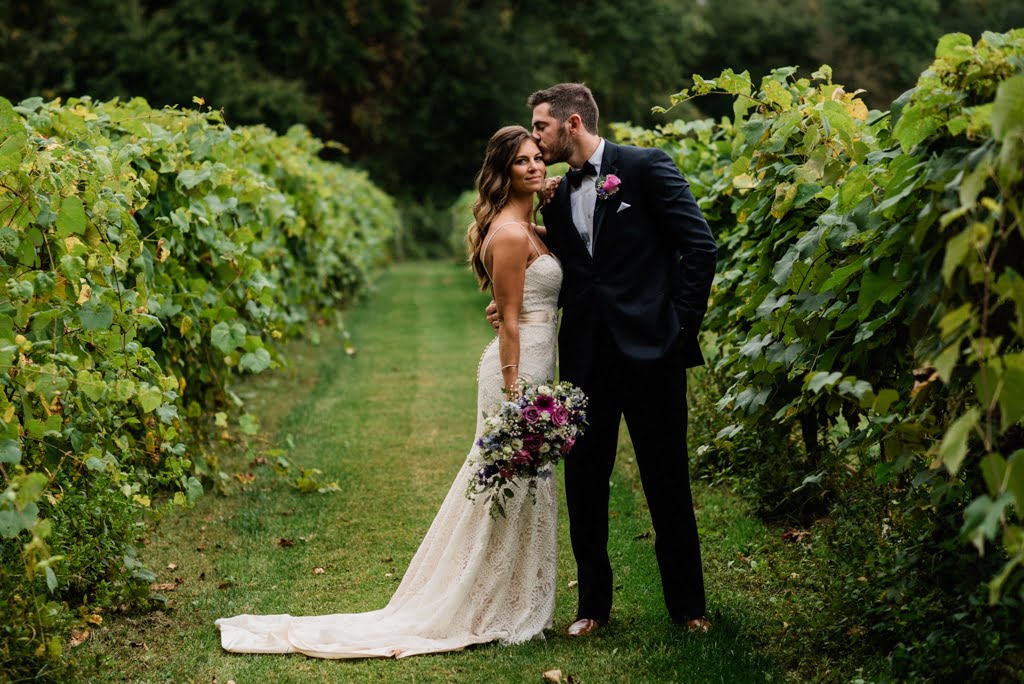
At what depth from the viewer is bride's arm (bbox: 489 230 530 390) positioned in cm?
455

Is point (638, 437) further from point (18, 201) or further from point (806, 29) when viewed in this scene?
point (806, 29)

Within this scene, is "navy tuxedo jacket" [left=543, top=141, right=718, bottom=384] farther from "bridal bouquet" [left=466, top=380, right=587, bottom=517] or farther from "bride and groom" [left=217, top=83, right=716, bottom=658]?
"bridal bouquet" [left=466, top=380, right=587, bottom=517]

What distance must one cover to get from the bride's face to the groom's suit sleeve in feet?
1.60

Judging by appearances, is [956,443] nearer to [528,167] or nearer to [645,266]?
[645,266]

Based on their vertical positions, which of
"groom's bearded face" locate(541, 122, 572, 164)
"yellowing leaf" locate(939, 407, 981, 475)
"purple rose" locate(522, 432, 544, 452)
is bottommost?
"purple rose" locate(522, 432, 544, 452)

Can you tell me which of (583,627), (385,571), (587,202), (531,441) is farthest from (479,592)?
(587,202)

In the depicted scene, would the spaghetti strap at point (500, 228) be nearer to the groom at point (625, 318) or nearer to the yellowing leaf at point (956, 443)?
the groom at point (625, 318)

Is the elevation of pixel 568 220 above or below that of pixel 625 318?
above

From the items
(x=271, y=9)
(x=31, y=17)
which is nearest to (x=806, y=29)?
(x=271, y=9)

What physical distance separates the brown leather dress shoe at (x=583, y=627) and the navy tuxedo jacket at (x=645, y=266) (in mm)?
1039

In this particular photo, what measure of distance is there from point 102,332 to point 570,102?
211 cm

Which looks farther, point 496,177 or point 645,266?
point 496,177

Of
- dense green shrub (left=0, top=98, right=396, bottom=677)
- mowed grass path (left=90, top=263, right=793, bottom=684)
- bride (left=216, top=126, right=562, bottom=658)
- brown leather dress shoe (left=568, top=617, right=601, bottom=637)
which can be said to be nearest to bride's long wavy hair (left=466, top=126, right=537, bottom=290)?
bride (left=216, top=126, right=562, bottom=658)

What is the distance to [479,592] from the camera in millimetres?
4660
